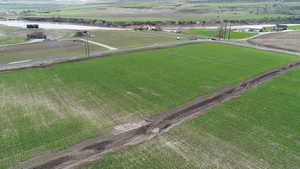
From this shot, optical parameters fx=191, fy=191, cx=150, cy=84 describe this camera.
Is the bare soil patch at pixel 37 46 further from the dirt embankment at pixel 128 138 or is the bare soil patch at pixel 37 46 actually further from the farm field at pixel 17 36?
the dirt embankment at pixel 128 138

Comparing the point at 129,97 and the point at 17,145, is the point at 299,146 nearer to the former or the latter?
the point at 129,97

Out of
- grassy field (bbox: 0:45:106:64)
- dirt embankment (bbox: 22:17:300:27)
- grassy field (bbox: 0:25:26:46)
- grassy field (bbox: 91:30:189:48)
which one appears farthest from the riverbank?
grassy field (bbox: 0:45:106:64)

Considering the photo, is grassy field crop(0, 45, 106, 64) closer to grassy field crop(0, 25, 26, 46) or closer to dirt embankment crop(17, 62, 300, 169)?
→ grassy field crop(0, 25, 26, 46)

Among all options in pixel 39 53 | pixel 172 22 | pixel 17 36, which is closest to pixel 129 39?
pixel 39 53

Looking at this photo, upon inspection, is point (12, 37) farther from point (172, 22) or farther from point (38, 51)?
point (172, 22)

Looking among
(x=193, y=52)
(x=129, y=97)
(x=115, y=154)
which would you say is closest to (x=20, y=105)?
(x=129, y=97)

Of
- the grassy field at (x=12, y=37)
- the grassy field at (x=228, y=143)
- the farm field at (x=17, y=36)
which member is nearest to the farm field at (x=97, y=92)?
the grassy field at (x=228, y=143)

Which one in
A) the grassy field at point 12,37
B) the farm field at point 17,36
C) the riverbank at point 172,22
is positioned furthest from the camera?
the riverbank at point 172,22
